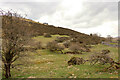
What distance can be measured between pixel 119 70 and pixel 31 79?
11.3 m

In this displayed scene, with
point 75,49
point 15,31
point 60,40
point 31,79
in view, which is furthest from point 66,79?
point 60,40

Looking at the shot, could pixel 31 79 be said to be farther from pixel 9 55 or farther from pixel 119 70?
pixel 119 70

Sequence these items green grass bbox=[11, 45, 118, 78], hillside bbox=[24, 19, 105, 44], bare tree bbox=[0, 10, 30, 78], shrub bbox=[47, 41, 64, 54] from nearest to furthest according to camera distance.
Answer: green grass bbox=[11, 45, 118, 78] → bare tree bbox=[0, 10, 30, 78] → shrub bbox=[47, 41, 64, 54] → hillside bbox=[24, 19, 105, 44]

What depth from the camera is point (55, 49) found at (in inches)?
1922

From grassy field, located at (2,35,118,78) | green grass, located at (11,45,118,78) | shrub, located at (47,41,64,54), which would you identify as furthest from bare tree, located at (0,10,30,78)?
shrub, located at (47,41,64,54)

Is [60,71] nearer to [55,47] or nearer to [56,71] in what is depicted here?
[56,71]


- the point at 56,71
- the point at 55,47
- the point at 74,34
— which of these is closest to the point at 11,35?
the point at 56,71

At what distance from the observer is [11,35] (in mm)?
12625

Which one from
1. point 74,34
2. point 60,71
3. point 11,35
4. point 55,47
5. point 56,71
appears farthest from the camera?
point 74,34

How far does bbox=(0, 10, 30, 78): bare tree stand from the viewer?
40.7 ft

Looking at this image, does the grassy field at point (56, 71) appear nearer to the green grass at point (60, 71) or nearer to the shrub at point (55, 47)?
the green grass at point (60, 71)

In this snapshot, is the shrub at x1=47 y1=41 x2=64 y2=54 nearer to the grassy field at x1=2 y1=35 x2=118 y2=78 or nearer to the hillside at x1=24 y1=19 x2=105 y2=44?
the grassy field at x1=2 y1=35 x2=118 y2=78

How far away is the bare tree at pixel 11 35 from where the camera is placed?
40.7ft

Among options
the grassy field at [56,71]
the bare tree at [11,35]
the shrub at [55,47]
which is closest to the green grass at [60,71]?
the grassy field at [56,71]
